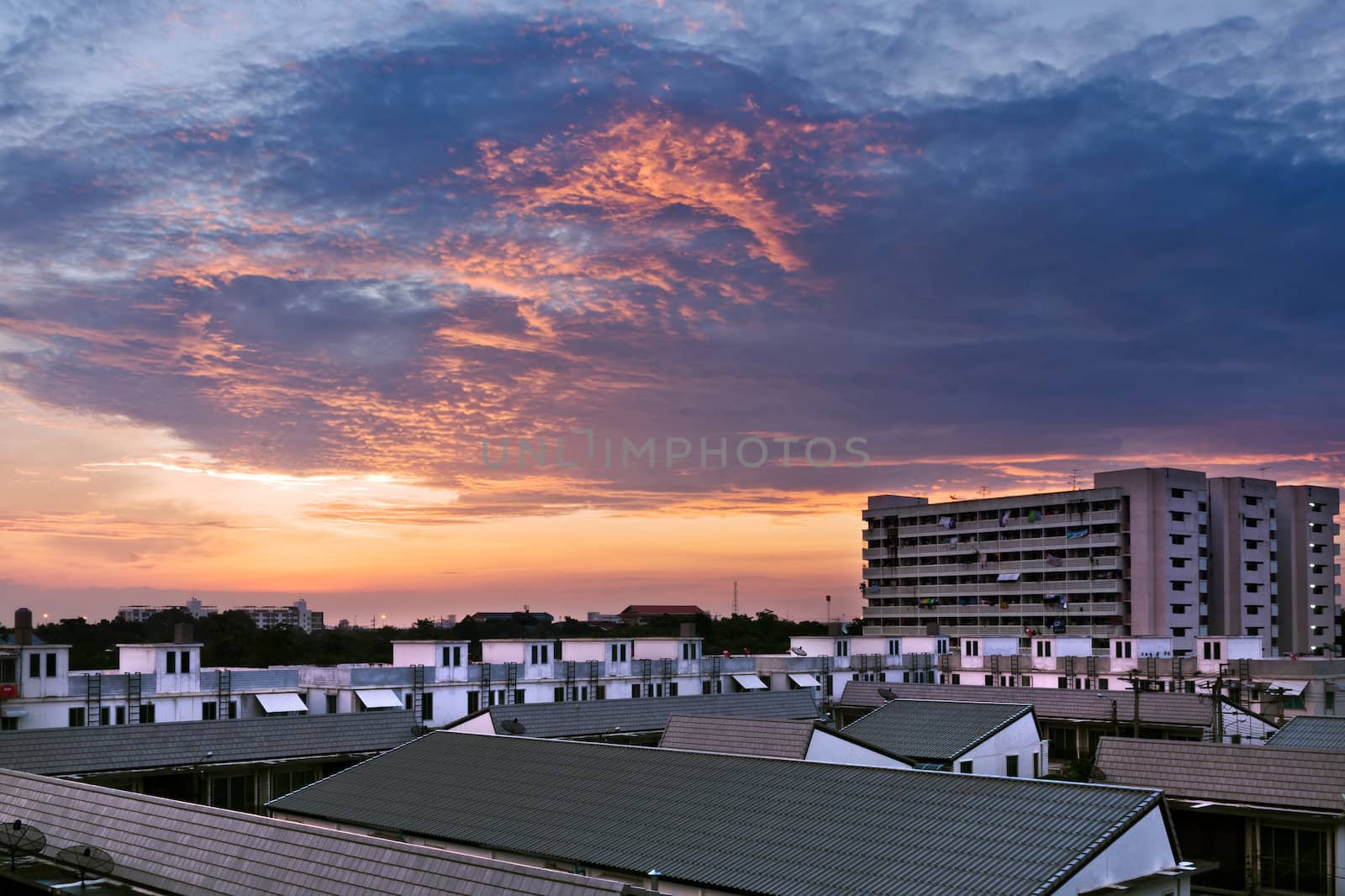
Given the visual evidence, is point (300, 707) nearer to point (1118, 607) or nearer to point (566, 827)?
point (566, 827)

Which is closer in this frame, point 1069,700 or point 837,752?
point 837,752

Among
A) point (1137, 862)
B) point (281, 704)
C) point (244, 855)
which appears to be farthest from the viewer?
point (281, 704)

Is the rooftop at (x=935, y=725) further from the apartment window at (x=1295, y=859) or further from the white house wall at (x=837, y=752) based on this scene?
the apartment window at (x=1295, y=859)

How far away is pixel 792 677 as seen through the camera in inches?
3752

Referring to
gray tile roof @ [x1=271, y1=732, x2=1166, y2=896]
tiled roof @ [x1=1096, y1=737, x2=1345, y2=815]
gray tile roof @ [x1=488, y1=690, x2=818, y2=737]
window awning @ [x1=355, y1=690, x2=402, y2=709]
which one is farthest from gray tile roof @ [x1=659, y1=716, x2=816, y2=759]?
window awning @ [x1=355, y1=690, x2=402, y2=709]

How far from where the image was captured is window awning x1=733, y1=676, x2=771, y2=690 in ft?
306

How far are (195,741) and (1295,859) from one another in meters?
44.1

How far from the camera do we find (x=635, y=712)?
2849 inches

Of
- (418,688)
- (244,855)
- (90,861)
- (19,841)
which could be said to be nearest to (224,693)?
(418,688)

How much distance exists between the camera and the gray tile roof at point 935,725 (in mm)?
55156

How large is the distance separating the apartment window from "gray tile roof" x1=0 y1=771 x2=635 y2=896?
1120 inches

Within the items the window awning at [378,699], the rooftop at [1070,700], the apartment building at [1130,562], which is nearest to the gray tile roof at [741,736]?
the window awning at [378,699]

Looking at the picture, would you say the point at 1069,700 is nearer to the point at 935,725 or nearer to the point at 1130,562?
the point at 935,725

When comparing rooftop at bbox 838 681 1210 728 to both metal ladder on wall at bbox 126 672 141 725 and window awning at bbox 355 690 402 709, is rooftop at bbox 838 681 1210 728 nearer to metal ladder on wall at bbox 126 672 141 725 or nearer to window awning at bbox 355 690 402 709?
window awning at bbox 355 690 402 709
